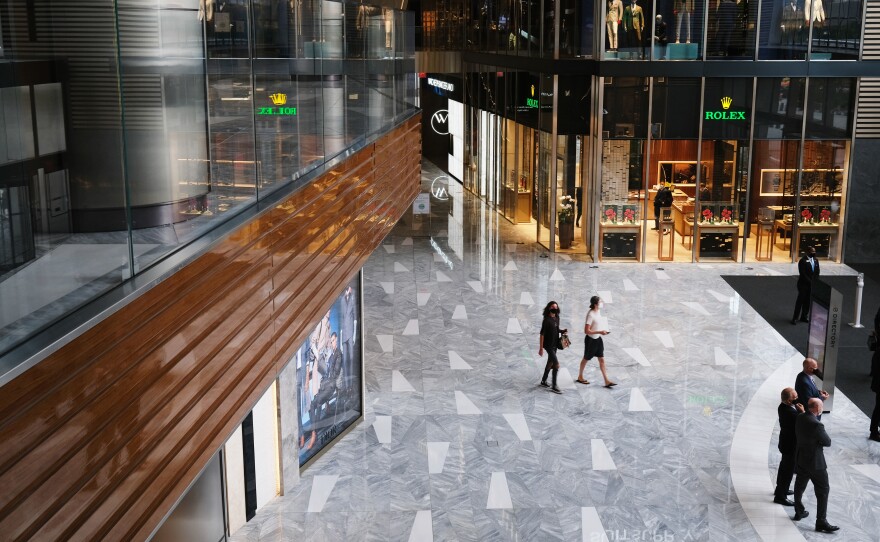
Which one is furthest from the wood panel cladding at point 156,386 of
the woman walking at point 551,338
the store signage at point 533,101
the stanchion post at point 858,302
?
the store signage at point 533,101

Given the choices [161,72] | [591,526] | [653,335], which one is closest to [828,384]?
[653,335]

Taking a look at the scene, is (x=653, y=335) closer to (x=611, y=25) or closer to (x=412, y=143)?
(x=412, y=143)

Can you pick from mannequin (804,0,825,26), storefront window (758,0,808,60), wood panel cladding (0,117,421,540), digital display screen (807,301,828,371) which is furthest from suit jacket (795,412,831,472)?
mannequin (804,0,825,26)

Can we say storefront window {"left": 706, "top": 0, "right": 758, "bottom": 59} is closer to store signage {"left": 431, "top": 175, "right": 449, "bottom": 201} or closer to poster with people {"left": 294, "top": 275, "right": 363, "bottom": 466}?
store signage {"left": 431, "top": 175, "right": 449, "bottom": 201}

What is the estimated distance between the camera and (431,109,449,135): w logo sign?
36344 millimetres

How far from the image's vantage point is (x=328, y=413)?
440 inches

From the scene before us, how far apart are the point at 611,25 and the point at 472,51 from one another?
31.8 feet

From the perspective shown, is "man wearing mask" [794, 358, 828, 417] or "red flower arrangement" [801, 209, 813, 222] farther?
"red flower arrangement" [801, 209, 813, 222]

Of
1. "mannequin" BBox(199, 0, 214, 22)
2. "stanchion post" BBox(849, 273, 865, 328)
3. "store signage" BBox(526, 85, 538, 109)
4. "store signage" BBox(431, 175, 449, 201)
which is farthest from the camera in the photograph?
"store signage" BBox(431, 175, 449, 201)

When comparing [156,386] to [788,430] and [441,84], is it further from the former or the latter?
[441,84]

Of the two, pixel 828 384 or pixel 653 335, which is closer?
pixel 828 384

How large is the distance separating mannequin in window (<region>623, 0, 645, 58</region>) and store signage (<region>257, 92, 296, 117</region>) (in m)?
15.5

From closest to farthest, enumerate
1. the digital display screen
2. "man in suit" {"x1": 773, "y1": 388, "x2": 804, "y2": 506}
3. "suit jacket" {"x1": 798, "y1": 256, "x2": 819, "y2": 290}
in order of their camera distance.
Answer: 1. "man in suit" {"x1": 773, "y1": 388, "x2": 804, "y2": 506}
2. the digital display screen
3. "suit jacket" {"x1": 798, "y1": 256, "x2": 819, "y2": 290}

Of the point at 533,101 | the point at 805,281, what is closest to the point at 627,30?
the point at 533,101
